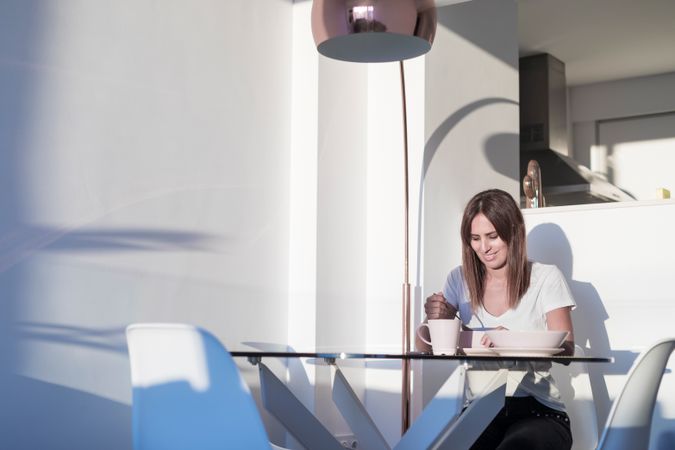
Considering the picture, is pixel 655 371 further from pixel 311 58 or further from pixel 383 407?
pixel 311 58

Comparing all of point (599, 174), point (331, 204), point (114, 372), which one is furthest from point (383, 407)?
point (599, 174)

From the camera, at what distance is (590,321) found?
395 centimetres

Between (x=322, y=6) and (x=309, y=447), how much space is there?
1318 millimetres

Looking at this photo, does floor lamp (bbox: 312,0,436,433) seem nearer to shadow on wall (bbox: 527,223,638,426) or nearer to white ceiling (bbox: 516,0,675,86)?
shadow on wall (bbox: 527,223,638,426)

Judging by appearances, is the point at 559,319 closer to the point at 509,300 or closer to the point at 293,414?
the point at 509,300

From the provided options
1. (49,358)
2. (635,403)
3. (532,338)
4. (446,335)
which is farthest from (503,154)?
(635,403)

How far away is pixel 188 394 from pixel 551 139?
563 cm

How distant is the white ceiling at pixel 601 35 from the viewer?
6238 millimetres

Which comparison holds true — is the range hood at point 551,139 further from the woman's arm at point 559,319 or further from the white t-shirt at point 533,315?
the woman's arm at point 559,319

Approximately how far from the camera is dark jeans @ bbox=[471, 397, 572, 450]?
274 cm

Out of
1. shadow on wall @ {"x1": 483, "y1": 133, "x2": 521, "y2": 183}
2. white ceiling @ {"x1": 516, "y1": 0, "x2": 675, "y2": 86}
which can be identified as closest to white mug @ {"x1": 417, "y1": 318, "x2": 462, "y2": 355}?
shadow on wall @ {"x1": 483, "y1": 133, "x2": 521, "y2": 183}

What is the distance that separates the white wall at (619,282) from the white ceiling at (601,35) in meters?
2.63

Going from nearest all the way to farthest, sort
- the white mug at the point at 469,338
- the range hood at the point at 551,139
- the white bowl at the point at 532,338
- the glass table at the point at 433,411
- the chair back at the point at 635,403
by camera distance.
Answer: the chair back at the point at 635,403
the white bowl at the point at 532,338
the glass table at the point at 433,411
the white mug at the point at 469,338
the range hood at the point at 551,139

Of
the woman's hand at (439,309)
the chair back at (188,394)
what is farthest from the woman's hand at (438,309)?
the chair back at (188,394)
